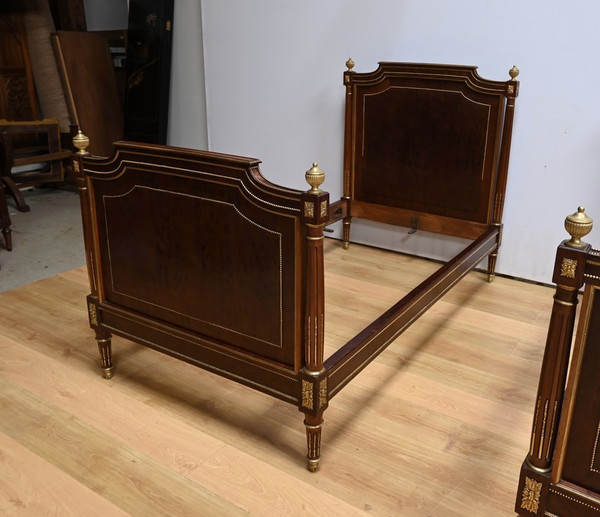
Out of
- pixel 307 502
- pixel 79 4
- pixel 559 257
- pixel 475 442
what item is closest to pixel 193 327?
pixel 307 502

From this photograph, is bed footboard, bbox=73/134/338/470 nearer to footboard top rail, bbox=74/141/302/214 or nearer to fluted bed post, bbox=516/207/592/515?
footboard top rail, bbox=74/141/302/214

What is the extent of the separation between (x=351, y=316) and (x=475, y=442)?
93 centimetres

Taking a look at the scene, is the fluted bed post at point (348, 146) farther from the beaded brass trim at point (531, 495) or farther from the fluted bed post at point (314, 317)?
the beaded brass trim at point (531, 495)

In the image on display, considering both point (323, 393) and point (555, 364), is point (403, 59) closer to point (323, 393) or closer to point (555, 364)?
point (323, 393)

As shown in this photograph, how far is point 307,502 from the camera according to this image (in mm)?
1628

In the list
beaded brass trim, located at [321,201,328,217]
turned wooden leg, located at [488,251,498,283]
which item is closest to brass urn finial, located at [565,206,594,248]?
beaded brass trim, located at [321,201,328,217]

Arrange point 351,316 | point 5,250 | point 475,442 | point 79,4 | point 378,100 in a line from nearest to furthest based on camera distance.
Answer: point 475,442 < point 351,316 < point 378,100 < point 5,250 < point 79,4

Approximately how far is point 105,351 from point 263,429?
2.24ft

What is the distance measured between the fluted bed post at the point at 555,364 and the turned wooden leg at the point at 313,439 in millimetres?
562

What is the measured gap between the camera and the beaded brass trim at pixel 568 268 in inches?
46.9

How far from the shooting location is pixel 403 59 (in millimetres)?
3125

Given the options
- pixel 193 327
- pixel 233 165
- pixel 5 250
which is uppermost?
pixel 233 165

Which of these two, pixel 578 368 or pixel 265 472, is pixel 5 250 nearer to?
pixel 265 472

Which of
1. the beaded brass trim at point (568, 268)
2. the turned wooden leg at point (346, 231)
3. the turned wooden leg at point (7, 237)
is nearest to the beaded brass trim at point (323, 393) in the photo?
the beaded brass trim at point (568, 268)
